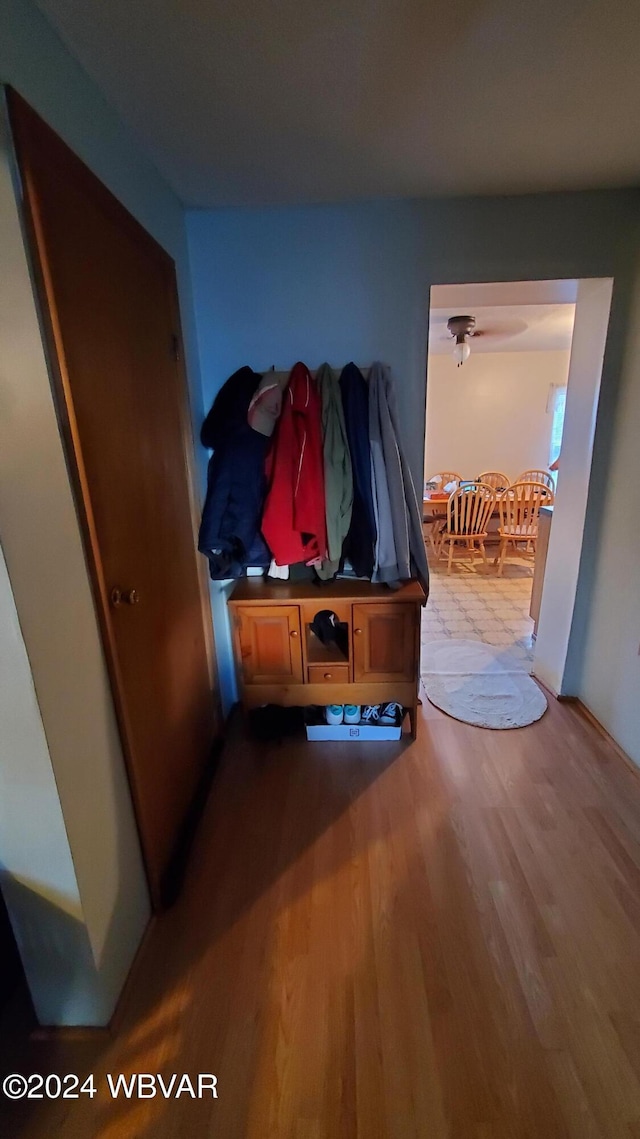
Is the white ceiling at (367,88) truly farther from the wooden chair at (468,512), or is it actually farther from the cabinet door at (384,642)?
the wooden chair at (468,512)

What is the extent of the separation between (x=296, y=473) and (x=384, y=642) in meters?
0.82

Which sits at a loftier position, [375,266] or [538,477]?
[375,266]

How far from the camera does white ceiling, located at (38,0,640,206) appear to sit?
1.01m

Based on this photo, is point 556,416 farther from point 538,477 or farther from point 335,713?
point 335,713

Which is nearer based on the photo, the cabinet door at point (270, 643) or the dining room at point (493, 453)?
the cabinet door at point (270, 643)

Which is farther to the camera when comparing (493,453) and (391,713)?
(493,453)

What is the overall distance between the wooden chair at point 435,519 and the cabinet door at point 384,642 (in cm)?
330

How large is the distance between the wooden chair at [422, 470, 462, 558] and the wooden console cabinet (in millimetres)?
3266

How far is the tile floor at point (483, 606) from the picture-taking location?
3166 millimetres

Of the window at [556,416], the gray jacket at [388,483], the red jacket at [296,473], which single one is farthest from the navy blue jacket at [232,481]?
the window at [556,416]

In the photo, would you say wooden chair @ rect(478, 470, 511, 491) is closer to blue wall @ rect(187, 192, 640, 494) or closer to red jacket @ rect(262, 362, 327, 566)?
blue wall @ rect(187, 192, 640, 494)

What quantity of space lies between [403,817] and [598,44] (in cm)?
232

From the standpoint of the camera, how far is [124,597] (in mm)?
1206

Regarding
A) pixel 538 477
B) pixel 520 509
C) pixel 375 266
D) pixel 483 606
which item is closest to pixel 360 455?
pixel 375 266
